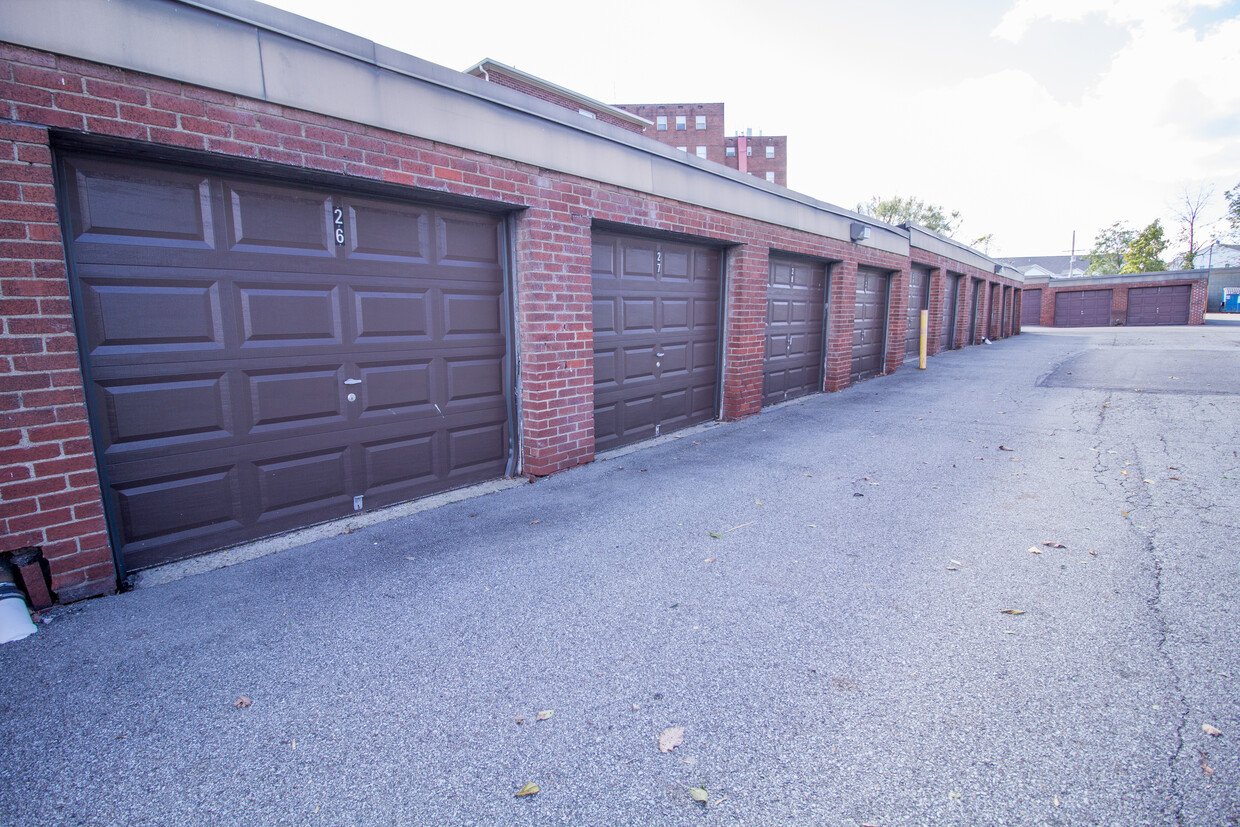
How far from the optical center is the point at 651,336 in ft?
22.0

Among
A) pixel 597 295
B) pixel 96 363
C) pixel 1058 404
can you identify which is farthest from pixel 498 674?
pixel 1058 404

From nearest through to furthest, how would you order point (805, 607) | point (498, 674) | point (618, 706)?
1. point (618, 706)
2. point (498, 674)
3. point (805, 607)

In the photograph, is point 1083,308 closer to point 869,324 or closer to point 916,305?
point 916,305

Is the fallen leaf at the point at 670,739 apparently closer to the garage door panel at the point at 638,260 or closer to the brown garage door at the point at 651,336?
the brown garage door at the point at 651,336

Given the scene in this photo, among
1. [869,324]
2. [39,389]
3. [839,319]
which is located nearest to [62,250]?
[39,389]

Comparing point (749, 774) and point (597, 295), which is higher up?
point (597, 295)

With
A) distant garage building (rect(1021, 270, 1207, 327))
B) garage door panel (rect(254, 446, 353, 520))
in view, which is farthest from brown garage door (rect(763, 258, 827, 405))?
distant garage building (rect(1021, 270, 1207, 327))

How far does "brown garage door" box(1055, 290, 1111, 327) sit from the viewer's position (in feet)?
102

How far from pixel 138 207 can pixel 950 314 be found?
1960 centimetres

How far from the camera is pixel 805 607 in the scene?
2941 millimetres

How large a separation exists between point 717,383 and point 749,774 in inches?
250

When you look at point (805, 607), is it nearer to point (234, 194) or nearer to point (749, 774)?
point (749, 774)

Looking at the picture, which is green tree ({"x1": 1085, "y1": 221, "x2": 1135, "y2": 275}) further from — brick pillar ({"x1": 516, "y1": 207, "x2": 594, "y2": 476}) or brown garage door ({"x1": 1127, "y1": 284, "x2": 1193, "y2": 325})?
brick pillar ({"x1": 516, "y1": 207, "x2": 594, "y2": 476})

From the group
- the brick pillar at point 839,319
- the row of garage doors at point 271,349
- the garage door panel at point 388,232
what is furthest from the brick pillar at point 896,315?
the garage door panel at point 388,232
